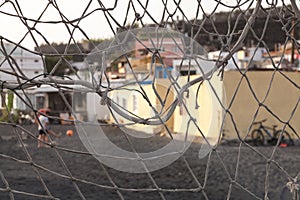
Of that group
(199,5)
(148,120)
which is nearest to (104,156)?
(148,120)

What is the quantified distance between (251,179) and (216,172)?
30 cm

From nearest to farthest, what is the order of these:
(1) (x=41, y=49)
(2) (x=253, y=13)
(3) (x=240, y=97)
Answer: (1) (x=41, y=49) < (2) (x=253, y=13) < (3) (x=240, y=97)

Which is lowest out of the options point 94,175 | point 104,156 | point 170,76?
point 94,175

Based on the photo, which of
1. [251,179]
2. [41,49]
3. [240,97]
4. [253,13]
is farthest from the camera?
[240,97]

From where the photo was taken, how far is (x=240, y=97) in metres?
7.47

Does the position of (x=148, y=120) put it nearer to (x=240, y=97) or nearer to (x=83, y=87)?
(x=83, y=87)

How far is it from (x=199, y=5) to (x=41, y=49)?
233 millimetres

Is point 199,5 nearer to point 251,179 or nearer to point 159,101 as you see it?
point 159,101

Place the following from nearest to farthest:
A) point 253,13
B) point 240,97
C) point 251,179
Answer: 1. point 253,13
2. point 251,179
3. point 240,97

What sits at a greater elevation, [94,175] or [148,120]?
[148,120]

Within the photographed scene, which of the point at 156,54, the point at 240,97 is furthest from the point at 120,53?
the point at 240,97

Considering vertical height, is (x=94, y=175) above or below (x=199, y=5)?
below

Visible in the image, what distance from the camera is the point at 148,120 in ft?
2.56

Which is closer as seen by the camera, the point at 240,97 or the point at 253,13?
the point at 253,13
